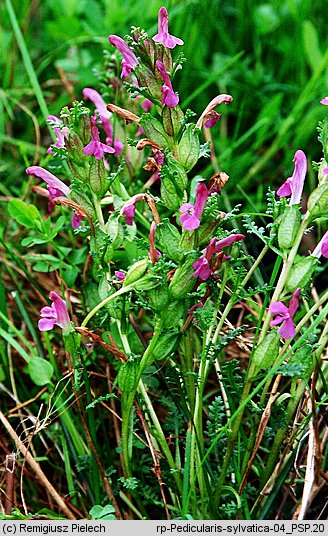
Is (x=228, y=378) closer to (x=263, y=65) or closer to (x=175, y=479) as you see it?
(x=175, y=479)

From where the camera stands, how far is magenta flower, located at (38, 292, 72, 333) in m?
1.09

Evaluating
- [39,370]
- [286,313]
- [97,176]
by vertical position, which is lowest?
[39,370]

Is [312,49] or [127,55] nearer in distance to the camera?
[127,55]

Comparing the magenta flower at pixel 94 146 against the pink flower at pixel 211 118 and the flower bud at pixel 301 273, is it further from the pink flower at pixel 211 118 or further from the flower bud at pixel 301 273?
the flower bud at pixel 301 273

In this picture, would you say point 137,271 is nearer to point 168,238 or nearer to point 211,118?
point 168,238

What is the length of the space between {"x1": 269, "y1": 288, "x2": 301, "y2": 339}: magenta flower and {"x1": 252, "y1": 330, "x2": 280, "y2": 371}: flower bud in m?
0.02

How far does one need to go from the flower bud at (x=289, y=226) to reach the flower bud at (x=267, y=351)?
0.45 feet

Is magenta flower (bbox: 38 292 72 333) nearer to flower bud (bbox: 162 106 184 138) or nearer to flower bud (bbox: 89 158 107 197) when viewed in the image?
flower bud (bbox: 89 158 107 197)

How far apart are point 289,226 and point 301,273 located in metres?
0.07

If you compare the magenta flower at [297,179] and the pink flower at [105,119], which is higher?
the pink flower at [105,119]

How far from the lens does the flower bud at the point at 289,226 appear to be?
3.35ft

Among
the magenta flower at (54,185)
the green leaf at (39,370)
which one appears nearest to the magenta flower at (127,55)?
the magenta flower at (54,185)

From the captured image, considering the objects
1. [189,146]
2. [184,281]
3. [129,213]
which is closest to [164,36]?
[189,146]

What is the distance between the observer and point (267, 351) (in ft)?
3.41
